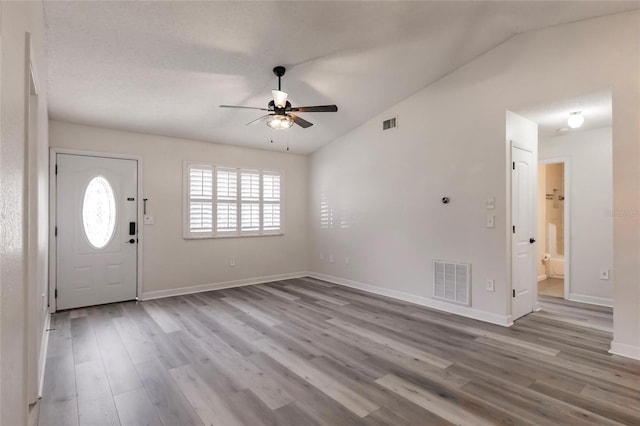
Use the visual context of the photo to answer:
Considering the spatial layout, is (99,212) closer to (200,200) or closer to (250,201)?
(200,200)

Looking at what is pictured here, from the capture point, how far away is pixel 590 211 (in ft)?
16.0

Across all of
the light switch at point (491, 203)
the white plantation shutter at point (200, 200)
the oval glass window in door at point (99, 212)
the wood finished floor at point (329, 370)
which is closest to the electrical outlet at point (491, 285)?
the wood finished floor at point (329, 370)

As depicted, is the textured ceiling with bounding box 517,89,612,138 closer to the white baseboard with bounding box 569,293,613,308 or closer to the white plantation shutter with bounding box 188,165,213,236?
the white baseboard with bounding box 569,293,613,308

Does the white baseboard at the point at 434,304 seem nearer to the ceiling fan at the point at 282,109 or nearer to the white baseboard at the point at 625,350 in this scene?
the white baseboard at the point at 625,350

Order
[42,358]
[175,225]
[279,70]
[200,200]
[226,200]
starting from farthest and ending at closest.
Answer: [226,200] < [200,200] < [175,225] < [279,70] < [42,358]

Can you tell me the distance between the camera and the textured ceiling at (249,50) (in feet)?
9.27

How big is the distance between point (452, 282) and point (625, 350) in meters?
1.75

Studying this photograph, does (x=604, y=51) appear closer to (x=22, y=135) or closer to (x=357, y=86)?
(x=357, y=86)

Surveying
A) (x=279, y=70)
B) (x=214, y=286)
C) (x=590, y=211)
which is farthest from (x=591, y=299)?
(x=214, y=286)

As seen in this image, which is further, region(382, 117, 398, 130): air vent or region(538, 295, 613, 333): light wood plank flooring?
region(382, 117, 398, 130): air vent

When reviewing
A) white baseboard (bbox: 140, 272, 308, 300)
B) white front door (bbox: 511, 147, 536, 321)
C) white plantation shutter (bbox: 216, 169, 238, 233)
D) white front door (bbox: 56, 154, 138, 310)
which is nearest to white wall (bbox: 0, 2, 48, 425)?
white front door (bbox: 56, 154, 138, 310)

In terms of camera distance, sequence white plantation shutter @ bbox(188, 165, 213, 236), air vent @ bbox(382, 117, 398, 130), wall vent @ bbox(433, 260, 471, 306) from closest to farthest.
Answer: wall vent @ bbox(433, 260, 471, 306) < air vent @ bbox(382, 117, 398, 130) < white plantation shutter @ bbox(188, 165, 213, 236)

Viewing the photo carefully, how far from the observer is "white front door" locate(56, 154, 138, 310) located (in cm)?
A: 456

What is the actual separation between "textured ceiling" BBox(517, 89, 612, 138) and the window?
4.42 meters
